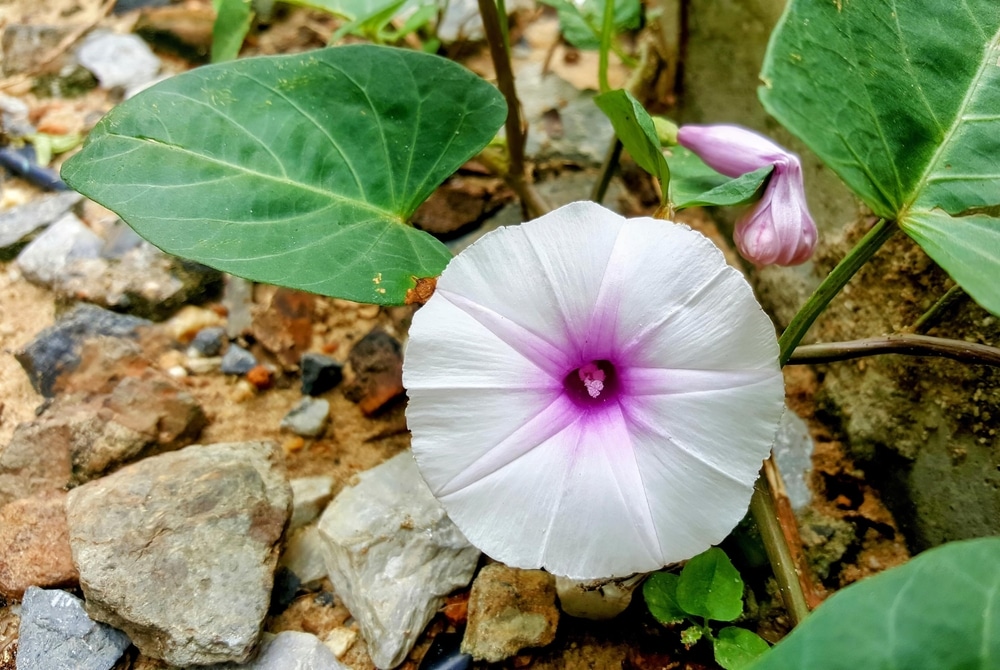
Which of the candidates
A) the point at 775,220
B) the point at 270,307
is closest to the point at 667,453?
the point at 775,220

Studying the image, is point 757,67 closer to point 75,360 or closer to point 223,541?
point 223,541

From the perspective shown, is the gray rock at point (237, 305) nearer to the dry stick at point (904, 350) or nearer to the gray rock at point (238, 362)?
the gray rock at point (238, 362)

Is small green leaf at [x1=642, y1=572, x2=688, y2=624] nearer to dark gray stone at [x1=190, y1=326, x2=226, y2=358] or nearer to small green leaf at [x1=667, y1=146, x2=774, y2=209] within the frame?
small green leaf at [x1=667, y1=146, x2=774, y2=209]

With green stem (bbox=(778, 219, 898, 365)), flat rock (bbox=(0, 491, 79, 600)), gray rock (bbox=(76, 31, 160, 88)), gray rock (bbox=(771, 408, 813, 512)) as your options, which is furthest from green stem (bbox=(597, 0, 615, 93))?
gray rock (bbox=(76, 31, 160, 88))

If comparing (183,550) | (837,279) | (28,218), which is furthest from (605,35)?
(28,218)

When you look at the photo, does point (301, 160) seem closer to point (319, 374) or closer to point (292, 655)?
point (319, 374)

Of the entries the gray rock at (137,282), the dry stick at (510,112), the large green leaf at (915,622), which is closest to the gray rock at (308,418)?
the gray rock at (137,282)
